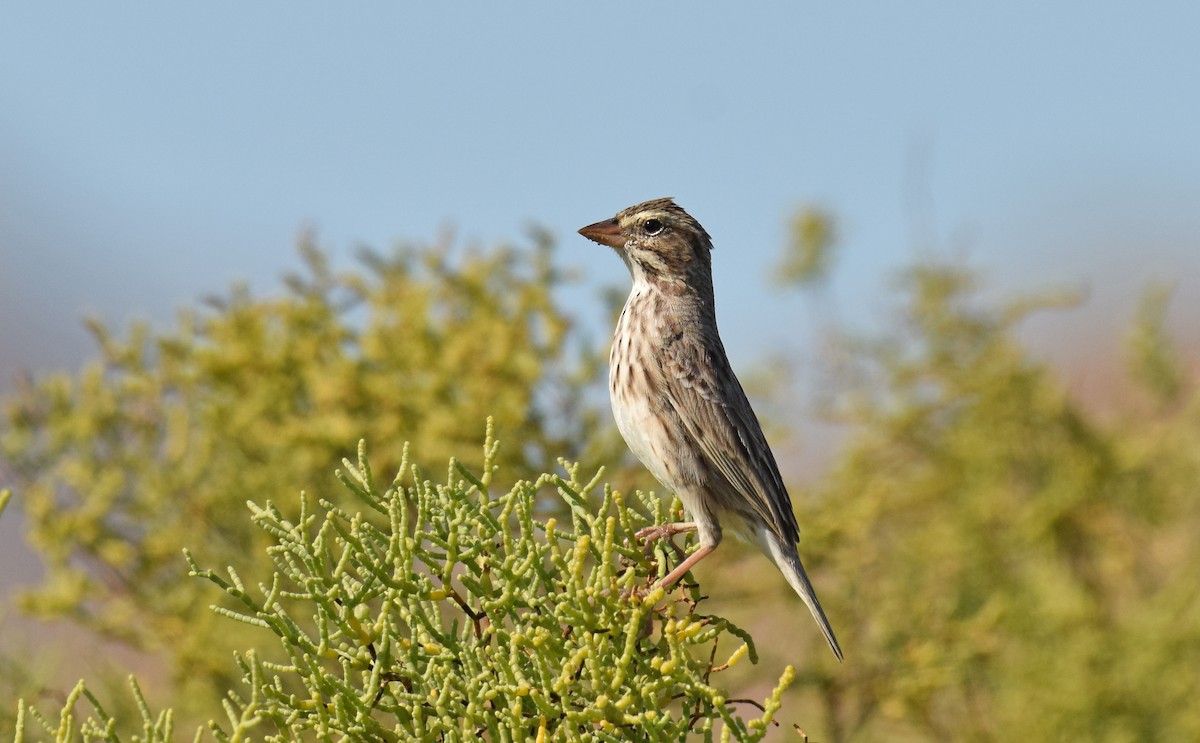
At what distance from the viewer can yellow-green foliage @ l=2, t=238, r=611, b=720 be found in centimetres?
893

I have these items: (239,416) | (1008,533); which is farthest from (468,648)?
(1008,533)

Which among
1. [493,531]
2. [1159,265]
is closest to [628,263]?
[493,531]

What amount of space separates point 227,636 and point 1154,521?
8.50m

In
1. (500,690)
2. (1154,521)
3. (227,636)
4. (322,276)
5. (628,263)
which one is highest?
(1154,521)

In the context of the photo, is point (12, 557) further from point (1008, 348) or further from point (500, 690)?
point (500, 690)

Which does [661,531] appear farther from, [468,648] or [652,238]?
[652,238]

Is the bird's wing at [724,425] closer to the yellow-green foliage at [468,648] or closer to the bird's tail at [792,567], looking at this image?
the bird's tail at [792,567]

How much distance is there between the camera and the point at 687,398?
624 centimetres

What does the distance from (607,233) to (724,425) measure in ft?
4.16

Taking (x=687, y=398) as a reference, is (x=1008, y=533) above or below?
above

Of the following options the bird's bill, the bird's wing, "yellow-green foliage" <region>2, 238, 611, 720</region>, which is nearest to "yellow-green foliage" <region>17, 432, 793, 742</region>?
the bird's wing

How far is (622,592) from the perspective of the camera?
4.35m

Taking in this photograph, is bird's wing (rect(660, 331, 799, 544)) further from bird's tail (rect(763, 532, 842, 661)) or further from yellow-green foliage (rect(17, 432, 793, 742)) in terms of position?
yellow-green foliage (rect(17, 432, 793, 742))

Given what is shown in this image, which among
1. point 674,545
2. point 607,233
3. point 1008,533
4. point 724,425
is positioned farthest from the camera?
point 1008,533
